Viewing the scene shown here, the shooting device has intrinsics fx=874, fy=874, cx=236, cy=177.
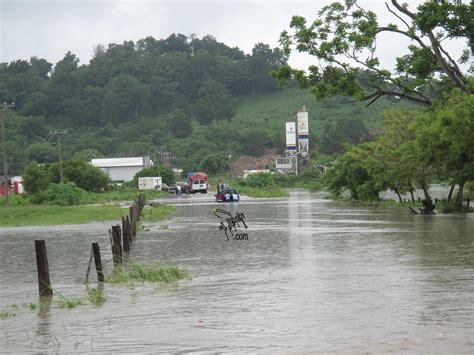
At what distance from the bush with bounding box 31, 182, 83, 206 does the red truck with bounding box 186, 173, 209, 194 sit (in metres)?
42.8

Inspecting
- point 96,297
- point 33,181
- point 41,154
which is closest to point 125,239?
point 96,297

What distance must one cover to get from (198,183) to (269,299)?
97.7 m

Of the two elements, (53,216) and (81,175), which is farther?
(81,175)

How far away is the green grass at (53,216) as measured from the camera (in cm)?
4925

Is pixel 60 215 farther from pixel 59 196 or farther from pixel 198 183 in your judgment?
pixel 198 183

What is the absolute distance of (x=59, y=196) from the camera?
69062mm

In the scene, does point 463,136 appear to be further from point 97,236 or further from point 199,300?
point 199,300

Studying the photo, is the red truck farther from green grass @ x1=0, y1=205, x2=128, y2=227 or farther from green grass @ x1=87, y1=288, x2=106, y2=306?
green grass @ x1=87, y1=288, x2=106, y2=306

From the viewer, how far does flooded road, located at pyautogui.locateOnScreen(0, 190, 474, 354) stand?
12423 mm

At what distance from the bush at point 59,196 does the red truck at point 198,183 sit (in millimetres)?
42845

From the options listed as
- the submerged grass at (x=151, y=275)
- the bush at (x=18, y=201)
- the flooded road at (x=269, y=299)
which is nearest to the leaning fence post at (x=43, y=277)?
the flooded road at (x=269, y=299)

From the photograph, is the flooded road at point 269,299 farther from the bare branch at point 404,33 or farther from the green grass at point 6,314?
the bare branch at point 404,33

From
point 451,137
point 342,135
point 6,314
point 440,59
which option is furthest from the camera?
point 342,135

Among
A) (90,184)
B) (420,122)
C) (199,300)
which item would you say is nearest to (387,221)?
(420,122)
